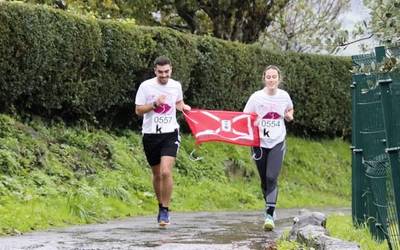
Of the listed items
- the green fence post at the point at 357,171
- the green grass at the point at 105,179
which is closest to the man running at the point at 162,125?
the green grass at the point at 105,179

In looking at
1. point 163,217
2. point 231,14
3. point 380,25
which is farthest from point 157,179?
point 231,14

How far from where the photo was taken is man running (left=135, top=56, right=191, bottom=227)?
9969 mm

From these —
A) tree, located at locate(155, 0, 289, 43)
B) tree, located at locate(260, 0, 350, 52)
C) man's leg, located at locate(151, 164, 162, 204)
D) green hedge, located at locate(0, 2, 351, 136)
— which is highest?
tree, located at locate(260, 0, 350, 52)

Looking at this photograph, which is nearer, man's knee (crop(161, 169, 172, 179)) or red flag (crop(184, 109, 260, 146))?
man's knee (crop(161, 169, 172, 179))

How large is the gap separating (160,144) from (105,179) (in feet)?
13.2

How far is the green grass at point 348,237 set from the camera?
7.90 m

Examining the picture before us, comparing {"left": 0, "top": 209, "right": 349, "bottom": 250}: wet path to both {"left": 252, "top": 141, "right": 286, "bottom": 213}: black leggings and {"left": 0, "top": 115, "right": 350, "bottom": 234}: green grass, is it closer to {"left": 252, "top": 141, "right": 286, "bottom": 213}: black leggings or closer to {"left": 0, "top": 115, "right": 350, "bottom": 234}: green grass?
{"left": 252, "top": 141, "right": 286, "bottom": 213}: black leggings

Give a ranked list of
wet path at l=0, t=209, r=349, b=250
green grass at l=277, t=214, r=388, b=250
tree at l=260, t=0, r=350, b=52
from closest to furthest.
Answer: green grass at l=277, t=214, r=388, b=250 < wet path at l=0, t=209, r=349, b=250 < tree at l=260, t=0, r=350, b=52

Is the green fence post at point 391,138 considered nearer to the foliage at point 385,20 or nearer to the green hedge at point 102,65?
the foliage at point 385,20

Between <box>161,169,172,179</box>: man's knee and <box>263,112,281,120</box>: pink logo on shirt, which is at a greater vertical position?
<box>263,112,281,120</box>: pink logo on shirt

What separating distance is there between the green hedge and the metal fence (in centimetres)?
656

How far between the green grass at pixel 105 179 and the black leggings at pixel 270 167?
8.58 ft

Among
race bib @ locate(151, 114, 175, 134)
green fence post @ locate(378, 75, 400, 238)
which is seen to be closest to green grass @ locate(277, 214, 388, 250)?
green fence post @ locate(378, 75, 400, 238)

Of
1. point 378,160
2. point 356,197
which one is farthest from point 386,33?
point 356,197
